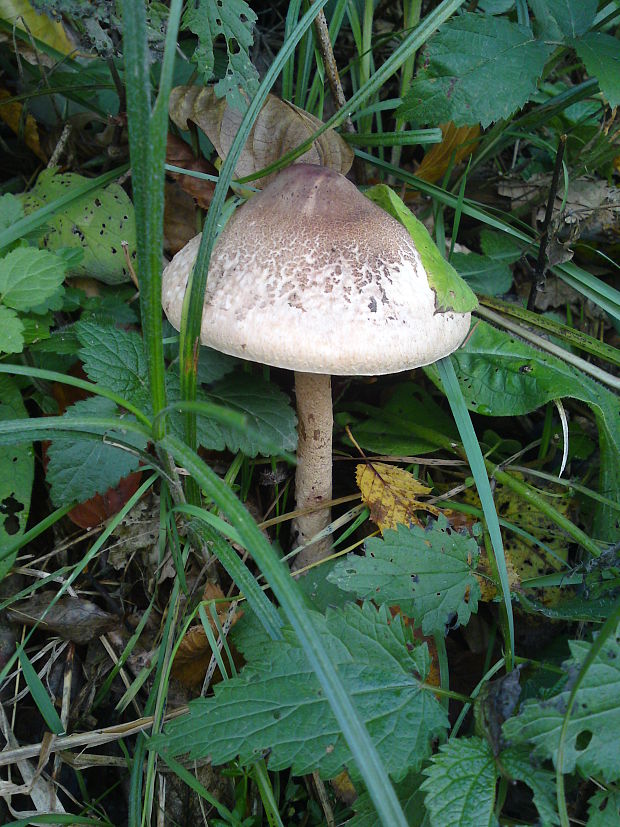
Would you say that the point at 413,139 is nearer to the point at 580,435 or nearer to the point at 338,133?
the point at 338,133

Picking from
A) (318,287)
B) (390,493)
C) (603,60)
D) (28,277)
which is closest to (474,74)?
(603,60)

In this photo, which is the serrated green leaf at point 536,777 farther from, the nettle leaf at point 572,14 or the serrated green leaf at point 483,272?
the nettle leaf at point 572,14

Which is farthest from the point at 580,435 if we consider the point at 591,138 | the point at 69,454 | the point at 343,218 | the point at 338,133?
the point at 69,454

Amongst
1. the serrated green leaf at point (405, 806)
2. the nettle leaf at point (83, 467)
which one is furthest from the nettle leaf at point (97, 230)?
the serrated green leaf at point (405, 806)

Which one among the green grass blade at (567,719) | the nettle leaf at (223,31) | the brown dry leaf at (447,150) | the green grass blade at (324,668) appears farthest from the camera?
the brown dry leaf at (447,150)

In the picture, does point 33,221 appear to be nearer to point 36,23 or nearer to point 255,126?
point 255,126

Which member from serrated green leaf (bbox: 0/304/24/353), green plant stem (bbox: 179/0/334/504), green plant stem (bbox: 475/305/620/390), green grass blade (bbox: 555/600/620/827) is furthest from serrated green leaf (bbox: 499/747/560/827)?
serrated green leaf (bbox: 0/304/24/353)
